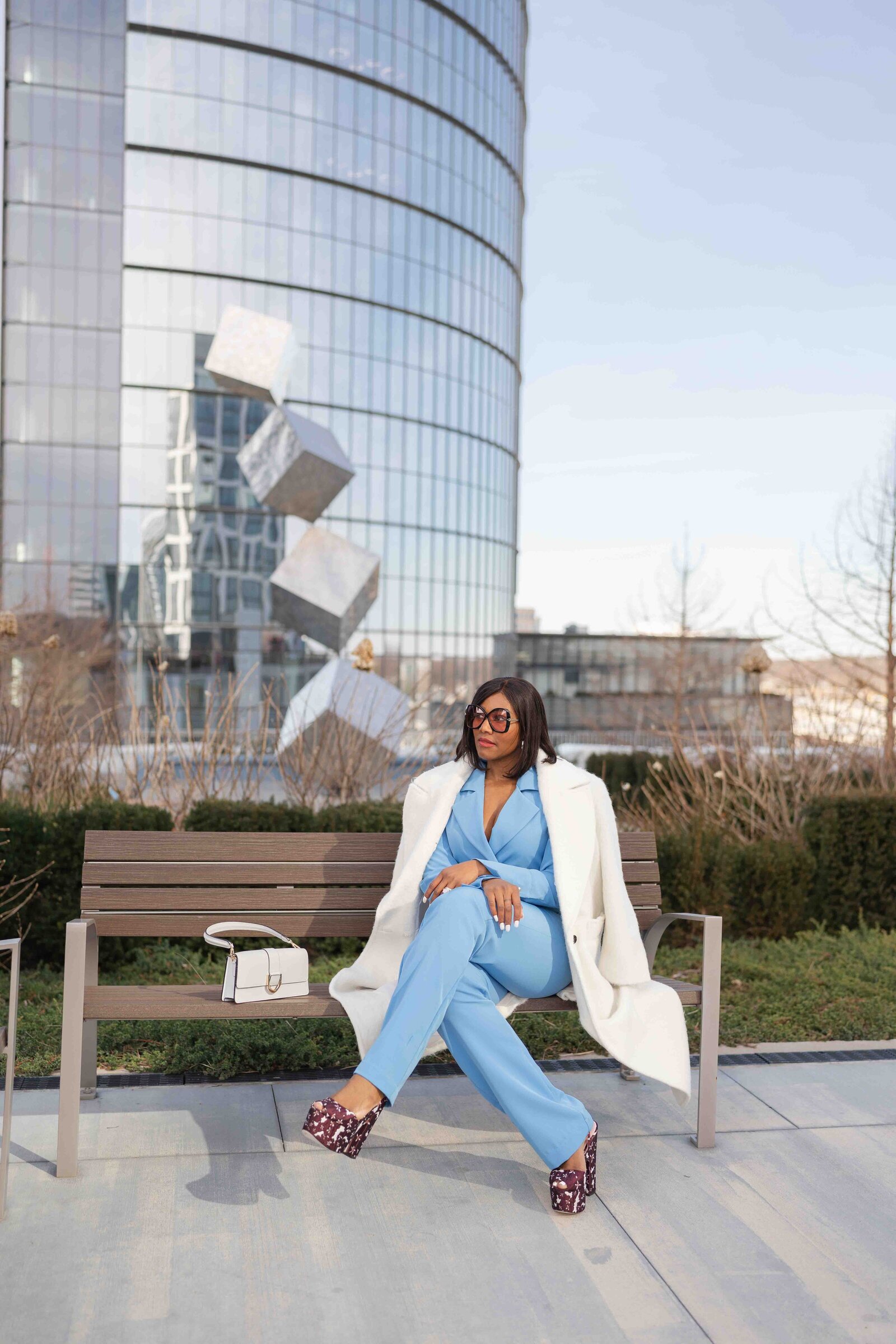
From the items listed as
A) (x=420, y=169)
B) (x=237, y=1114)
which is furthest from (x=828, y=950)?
(x=420, y=169)

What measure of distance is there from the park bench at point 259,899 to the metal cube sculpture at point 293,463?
27.3 ft

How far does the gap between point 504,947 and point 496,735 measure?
0.65m

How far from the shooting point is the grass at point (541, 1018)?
3.96 metres

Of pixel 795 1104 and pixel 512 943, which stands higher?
pixel 512 943

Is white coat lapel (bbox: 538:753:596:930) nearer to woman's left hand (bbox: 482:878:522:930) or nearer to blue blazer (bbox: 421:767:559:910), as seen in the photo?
blue blazer (bbox: 421:767:559:910)

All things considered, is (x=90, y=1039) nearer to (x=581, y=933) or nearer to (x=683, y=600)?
(x=581, y=933)

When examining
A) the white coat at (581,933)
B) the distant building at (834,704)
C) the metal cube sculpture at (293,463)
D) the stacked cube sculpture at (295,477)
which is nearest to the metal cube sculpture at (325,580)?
the stacked cube sculpture at (295,477)

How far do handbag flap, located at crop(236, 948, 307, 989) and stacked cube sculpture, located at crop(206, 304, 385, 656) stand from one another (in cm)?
897

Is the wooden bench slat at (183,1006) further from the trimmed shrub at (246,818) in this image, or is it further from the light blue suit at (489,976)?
the trimmed shrub at (246,818)

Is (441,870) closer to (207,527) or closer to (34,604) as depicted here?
(34,604)

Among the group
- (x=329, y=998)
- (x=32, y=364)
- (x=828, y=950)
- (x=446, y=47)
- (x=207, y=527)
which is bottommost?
(x=828, y=950)

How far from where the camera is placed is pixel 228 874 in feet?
12.0

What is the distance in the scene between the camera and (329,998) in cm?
318

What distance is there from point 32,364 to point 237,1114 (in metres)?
32.3
